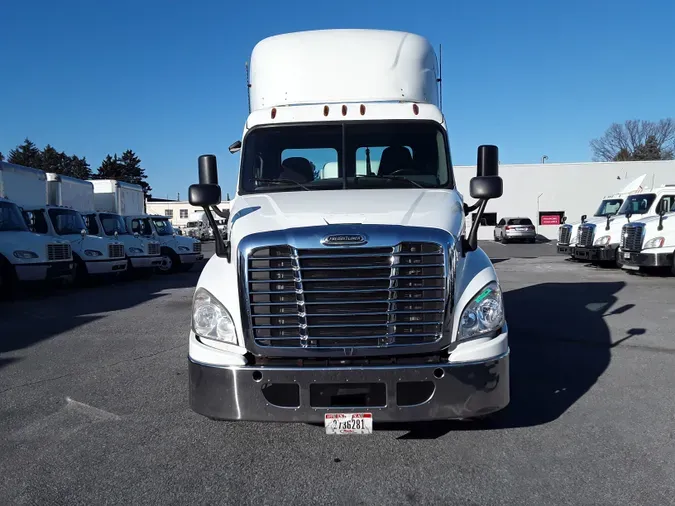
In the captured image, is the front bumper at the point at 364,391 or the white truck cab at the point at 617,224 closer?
the front bumper at the point at 364,391

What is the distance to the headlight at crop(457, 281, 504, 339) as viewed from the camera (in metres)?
3.83

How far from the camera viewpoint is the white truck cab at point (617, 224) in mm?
16984

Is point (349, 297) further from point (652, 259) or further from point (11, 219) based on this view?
point (652, 259)

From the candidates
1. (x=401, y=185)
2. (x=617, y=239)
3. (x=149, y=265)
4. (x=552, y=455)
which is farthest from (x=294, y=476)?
(x=617, y=239)

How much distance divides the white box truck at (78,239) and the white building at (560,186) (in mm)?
31505

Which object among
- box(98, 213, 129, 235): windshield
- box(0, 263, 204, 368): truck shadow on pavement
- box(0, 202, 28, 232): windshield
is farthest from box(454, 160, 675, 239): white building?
box(0, 202, 28, 232): windshield

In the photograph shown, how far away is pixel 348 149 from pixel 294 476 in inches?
115

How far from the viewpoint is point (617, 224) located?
57.4 ft

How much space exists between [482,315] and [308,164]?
2.28 metres

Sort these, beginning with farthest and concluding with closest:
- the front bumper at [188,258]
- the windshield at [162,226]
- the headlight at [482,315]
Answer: the windshield at [162,226], the front bumper at [188,258], the headlight at [482,315]

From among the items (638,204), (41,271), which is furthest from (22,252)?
(638,204)

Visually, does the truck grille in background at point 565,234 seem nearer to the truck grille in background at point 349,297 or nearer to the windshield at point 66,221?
the windshield at point 66,221

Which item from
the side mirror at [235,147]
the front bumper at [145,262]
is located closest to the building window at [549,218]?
the front bumper at [145,262]

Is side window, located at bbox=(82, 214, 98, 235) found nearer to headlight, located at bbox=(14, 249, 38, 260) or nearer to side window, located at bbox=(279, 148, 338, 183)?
headlight, located at bbox=(14, 249, 38, 260)
